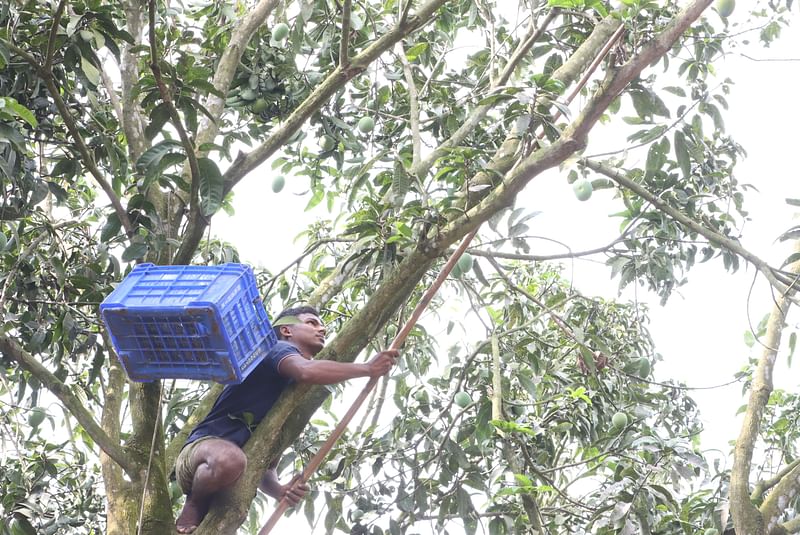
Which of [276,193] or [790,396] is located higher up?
A: [276,193]

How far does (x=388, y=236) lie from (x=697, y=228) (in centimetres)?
→ 123

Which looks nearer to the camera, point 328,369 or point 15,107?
point 328,369

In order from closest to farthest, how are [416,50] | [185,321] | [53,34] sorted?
[185,321] < [53,34] < [416,50]

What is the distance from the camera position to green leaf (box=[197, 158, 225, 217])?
10.4ft

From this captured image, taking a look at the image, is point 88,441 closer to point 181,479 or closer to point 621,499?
point 181,479

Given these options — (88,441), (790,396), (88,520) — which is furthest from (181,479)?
(790,396)

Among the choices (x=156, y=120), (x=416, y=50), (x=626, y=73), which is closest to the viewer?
(x=626, y=73)

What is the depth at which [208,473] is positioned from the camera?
9.86ft

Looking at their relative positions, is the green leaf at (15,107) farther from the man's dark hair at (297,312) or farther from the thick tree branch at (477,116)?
the thick tree branch at (477,116)

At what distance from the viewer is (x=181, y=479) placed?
3.33 metres

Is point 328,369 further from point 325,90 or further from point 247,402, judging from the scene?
point 325,90

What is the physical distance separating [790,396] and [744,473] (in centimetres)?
167

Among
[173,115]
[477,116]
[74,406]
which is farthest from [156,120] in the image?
[477,116]

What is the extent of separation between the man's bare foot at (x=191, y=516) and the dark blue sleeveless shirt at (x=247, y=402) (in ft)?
0.76
